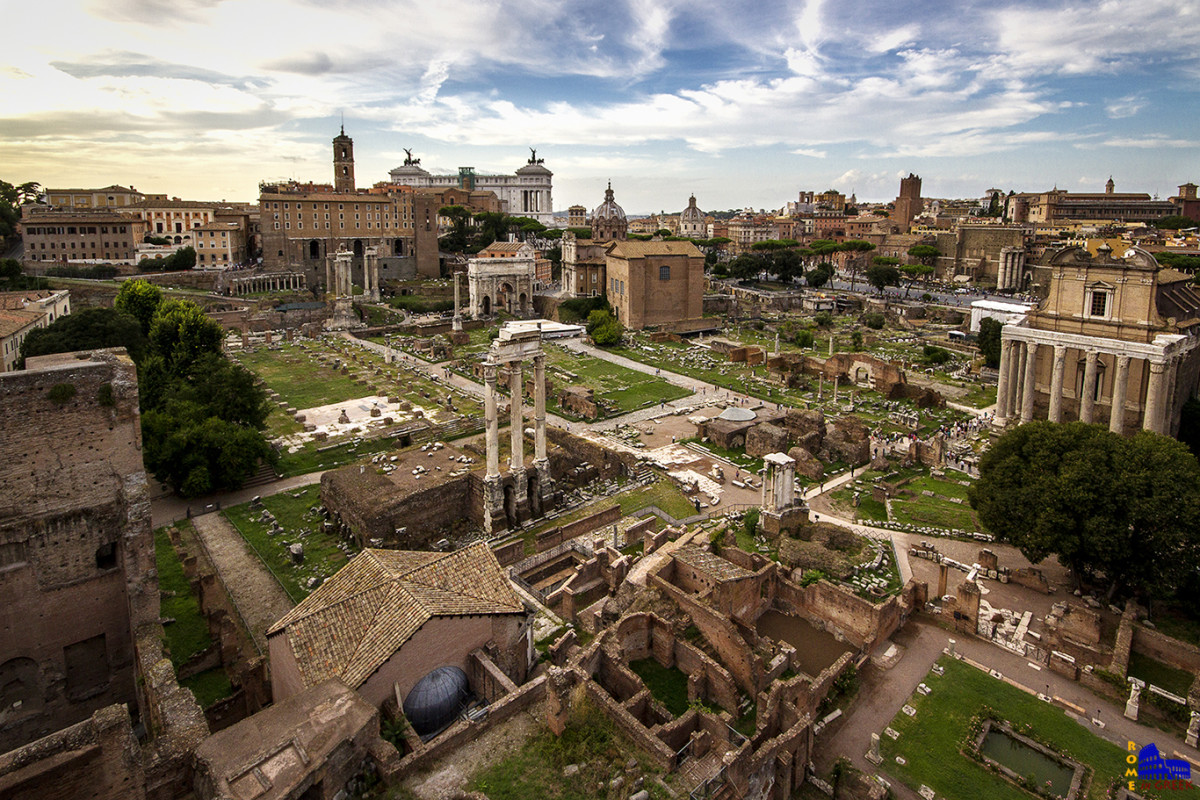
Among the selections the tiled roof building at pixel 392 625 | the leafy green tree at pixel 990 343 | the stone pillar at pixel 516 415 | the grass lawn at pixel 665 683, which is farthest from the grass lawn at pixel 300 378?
the leafy green tree at pixel 990 343

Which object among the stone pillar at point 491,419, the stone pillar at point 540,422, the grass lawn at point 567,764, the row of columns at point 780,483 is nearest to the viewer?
the grass lawn at point 567,764

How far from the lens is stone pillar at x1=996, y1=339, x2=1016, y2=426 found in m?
38.5

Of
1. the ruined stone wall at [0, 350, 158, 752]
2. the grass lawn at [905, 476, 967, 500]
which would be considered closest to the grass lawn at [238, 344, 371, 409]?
the ruined stone wall at [0, 350, 158, 752]

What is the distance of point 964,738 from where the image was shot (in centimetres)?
1630

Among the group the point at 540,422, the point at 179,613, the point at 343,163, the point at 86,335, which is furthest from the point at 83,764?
the point at 343,163

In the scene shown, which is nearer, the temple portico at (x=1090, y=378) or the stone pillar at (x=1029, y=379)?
the temple portico at (x=1090, y=378)

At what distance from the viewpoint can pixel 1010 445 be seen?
23.8 meters

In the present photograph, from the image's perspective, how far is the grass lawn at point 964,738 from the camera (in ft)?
49.3

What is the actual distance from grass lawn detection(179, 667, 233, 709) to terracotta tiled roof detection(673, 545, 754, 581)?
43.4 ft

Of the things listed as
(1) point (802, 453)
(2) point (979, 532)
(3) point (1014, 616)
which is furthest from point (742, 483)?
(3) point (1014, 616)

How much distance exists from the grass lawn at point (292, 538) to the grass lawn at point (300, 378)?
1585cm

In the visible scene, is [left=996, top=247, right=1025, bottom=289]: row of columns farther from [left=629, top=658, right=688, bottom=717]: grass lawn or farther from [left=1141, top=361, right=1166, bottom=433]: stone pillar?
[left=629, top=658, right=688, bottom=717]: grass lawn

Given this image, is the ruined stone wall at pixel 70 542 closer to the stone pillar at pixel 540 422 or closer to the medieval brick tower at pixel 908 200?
the stone pillar at pixel 540 422

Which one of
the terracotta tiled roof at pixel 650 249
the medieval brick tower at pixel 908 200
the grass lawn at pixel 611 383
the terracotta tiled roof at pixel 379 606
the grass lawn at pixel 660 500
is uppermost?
the medieval brick tower at pixel 908 200
